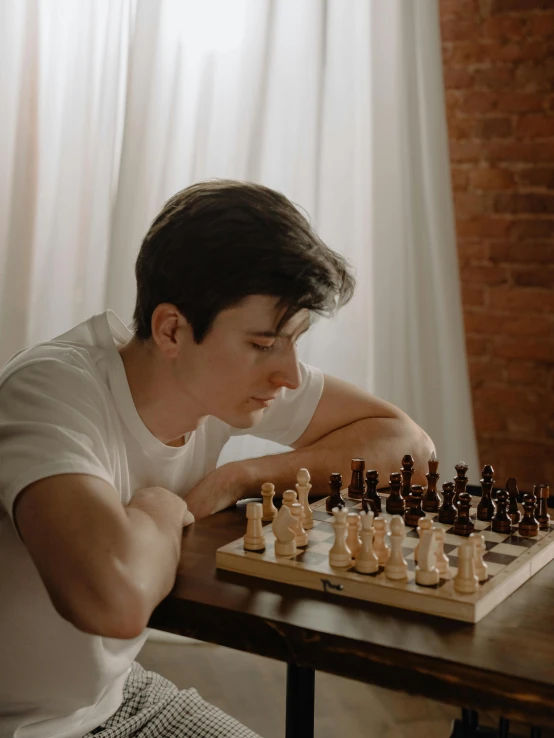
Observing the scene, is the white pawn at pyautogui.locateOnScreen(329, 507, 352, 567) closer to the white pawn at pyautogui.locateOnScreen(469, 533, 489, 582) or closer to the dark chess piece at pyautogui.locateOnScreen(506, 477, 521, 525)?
the white pawn at pyautogui.locateOnScreen(469, 533, 489, 582)

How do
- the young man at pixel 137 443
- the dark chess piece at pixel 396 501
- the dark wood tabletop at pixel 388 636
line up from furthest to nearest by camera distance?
the dark chess piece at pixel 396 501
the young man at pixel 137 443
the dark wood tabletop at pixel 388 636

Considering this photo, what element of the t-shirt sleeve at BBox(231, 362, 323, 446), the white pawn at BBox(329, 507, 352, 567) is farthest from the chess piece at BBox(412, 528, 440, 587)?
the t-shirt sleeve at BBox(231, 362, 323, 446)

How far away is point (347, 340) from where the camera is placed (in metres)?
3.32

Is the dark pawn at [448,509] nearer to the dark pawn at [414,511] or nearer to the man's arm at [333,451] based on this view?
the dark pawn at [414,511]

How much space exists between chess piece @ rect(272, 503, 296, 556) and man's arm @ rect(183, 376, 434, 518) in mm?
Answer: 306

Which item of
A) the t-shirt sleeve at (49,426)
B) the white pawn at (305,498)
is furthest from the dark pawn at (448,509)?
the t-shirt sleeve at (49,426)

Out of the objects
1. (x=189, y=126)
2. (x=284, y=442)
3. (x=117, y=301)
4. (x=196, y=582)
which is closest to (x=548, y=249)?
(x=189, y=126)

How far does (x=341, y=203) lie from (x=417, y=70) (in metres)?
0.55

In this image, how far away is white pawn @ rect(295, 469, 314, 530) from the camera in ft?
5.04

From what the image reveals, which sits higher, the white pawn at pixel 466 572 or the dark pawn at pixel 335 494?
the dark pawn at pixel 335 494

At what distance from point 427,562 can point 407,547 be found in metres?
0.19

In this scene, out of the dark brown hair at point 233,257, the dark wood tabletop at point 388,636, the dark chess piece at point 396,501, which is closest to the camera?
the dark wood tabletop at point 388,636

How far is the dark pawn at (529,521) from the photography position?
1.49 m

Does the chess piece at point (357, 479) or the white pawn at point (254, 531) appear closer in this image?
the white pawn at point (254, 531)
